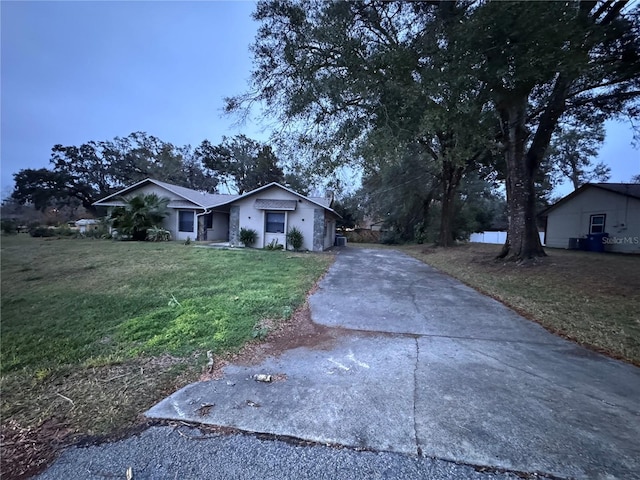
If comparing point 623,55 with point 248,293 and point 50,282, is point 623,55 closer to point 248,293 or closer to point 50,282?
point 248,293

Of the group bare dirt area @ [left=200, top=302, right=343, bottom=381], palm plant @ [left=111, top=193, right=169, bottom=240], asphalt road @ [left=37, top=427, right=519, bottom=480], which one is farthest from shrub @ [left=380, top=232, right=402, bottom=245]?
asphalt road @ [left=37, top=427, right=519, bottom=480]

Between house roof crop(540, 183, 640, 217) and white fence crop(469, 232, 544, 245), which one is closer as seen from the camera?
house roof crop(540, 183, 640, 217)

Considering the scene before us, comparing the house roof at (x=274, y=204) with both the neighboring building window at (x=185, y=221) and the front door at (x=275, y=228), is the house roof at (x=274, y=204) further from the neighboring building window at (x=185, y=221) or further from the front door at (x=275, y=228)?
the neighboring building window at (x=185, y=221)

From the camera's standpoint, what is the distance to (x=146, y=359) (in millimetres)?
3229

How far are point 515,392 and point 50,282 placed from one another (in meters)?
8.71

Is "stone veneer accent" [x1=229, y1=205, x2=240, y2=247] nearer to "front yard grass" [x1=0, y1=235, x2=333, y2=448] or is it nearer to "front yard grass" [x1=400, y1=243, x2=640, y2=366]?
"front yard grass" [x1=0, y1=235, x2=333, y2=448]

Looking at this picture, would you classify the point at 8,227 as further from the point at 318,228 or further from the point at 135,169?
the point at 318,228

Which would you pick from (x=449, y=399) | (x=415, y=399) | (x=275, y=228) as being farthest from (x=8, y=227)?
(x=449, y=399)

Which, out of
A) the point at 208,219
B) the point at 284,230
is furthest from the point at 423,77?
the point at 208,219

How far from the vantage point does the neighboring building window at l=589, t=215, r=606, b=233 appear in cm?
1639

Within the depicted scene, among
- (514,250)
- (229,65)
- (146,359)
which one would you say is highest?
(229,65)

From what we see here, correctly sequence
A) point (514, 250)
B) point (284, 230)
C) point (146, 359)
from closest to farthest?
point (146, 359)
point (514, 250)
point (284, 230)

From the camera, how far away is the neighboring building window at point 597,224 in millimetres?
16391

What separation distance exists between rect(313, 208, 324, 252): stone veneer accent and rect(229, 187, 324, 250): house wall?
16 centimetres
